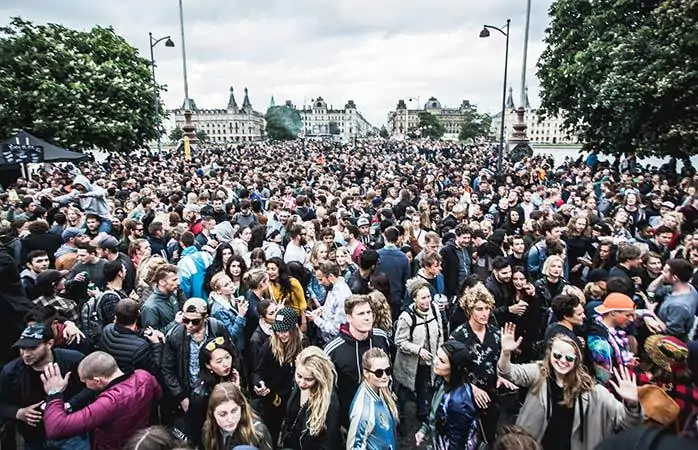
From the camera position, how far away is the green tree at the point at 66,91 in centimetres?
2438

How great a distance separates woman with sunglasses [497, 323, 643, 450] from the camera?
2.76 m

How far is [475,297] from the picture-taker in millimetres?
3764

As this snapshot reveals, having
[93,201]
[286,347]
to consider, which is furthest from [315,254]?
[93,201]

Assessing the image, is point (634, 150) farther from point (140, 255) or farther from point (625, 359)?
point (140, 255)

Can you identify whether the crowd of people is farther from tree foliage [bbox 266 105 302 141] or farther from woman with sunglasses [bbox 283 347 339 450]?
tree foliage [bbox 266 105 302 141]

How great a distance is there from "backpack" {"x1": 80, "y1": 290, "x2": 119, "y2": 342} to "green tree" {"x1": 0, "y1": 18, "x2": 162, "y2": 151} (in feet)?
81.5

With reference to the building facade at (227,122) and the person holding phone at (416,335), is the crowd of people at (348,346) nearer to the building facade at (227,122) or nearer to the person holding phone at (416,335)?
the person holding phone at (416,335)

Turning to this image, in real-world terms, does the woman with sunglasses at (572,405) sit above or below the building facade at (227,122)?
below

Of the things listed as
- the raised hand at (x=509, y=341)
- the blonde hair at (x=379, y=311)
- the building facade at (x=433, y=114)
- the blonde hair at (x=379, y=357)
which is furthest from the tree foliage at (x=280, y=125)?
the blonde hair at (x=379, y=357)

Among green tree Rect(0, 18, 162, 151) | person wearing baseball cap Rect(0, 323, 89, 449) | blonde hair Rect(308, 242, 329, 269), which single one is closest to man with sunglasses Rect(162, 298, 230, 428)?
person wearing baseball cap Rect(0, 323, 89, 449)

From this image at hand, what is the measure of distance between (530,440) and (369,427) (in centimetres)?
111

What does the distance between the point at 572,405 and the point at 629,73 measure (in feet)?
57.8

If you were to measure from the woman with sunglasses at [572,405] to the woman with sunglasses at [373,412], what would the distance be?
0.93 metres

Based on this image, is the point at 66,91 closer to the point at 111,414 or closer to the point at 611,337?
the point at 111,414
